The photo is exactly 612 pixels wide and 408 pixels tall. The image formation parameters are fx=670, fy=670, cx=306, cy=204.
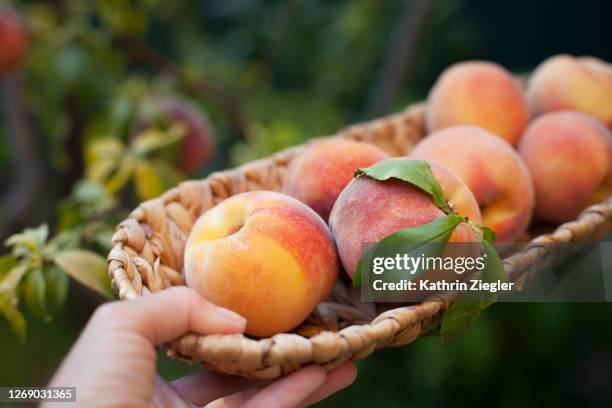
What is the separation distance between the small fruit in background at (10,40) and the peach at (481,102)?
2.97 ft

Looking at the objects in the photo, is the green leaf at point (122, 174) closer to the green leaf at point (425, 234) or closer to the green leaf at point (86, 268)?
the green leaf at point (86, 268)

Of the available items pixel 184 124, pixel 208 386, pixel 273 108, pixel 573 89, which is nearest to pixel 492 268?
pixel 208 386

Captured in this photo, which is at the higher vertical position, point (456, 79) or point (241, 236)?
point (456, 79)

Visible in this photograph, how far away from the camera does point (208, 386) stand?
59cm

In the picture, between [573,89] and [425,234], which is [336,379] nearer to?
[425,234]

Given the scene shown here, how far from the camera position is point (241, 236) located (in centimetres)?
58

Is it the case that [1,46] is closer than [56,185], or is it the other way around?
[1,46]

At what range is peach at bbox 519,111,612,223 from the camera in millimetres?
827

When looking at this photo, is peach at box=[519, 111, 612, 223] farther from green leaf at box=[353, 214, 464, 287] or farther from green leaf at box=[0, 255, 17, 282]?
green leaf at box=[0, 255, 17, 282]

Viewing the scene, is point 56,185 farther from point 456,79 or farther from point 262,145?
point 456,79

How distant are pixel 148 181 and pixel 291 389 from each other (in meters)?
0.53

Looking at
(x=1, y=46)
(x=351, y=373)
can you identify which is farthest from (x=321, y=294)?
(x=1, y=46)

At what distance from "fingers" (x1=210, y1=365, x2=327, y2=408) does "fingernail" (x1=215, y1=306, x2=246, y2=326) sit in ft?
0.19

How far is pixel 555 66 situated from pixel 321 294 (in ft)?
1.91
